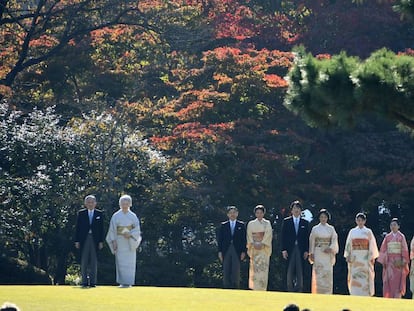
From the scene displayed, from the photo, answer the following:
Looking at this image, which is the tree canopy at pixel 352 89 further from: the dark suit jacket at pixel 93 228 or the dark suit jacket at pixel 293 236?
the dark suit jacket at pixel 293 236

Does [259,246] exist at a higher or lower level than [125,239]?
higher

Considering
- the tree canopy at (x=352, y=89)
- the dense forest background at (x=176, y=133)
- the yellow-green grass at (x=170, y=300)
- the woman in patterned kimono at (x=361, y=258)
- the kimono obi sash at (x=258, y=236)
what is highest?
the dense forest background at (x=176, y=133)

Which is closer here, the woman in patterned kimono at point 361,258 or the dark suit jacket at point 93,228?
the dark suit jacket at point 93,228

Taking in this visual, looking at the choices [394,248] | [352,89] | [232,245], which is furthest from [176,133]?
[352,89]

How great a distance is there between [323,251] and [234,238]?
1.64 metres

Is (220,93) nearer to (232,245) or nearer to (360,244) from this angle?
(232,245)

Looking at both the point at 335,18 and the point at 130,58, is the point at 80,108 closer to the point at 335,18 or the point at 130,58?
the point at 130,58

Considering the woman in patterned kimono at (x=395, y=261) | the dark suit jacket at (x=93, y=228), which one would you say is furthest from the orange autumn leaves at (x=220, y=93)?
the dark suit jacket at (x=93, y=228)

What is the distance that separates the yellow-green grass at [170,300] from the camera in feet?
49.3

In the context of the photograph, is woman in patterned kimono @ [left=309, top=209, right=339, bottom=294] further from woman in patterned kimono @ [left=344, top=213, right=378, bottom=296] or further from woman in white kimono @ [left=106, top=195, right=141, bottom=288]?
woman in white kimono @ [left=106, top=195, right=141, bottom=288]

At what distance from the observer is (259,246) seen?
72.1 feet

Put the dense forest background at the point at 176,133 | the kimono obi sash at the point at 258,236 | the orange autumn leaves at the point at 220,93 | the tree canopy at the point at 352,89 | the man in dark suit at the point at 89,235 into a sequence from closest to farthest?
the tree canopy at the point at 352,89 < the man in dark suit at the point at 89,235 < the kimono obi sash at the point at 258,236 < the dense forest background at the point at 176,133 < the orange autumn leaves at the point at 220,93

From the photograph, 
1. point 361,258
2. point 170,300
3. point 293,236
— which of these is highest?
point 293,236

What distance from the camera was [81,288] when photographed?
18.2 m
